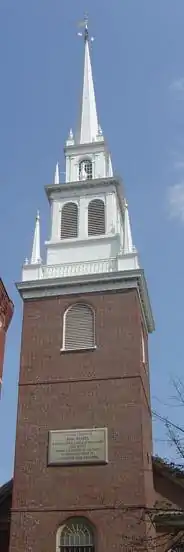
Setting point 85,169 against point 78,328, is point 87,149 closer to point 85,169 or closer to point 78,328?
point 85,169

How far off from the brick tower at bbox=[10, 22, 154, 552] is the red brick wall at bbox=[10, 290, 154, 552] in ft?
0.11

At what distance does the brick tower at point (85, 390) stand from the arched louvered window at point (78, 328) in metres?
0.04

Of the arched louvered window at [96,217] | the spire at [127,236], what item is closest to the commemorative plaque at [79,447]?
the spire at [127,236]

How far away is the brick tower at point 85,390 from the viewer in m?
24.9

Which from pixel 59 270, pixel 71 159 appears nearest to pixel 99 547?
pixel 59 270

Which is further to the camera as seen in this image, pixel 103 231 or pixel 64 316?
pixel 103 231

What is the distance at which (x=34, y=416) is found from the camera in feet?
88.3

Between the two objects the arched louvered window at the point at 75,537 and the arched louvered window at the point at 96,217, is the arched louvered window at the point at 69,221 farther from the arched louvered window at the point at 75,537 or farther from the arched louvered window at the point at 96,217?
the arched louvered window at the point at 75,537

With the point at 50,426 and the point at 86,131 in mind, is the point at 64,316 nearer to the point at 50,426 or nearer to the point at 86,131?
Answer: the point at 50,426

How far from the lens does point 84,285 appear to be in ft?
95.3

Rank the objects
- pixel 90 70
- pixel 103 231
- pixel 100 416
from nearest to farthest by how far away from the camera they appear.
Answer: pixel 100 416
pixel 103 231
pixel 90 70

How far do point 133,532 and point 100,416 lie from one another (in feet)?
13.4

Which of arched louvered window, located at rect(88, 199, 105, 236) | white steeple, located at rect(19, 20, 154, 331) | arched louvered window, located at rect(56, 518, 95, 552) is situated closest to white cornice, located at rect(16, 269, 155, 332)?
white steeple, located at rect(19, 20, 154, 331)

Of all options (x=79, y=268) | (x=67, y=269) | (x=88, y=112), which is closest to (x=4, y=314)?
(x=67, y=269)
